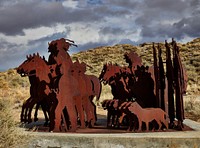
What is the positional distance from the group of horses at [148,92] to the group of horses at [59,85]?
0.77 m

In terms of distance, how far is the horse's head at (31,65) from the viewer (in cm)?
1039

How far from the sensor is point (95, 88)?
39.3 ft

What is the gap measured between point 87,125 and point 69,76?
166cm

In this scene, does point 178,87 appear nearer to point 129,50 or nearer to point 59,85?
point 59,85

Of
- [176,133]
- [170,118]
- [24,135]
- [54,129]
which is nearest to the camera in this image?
[24,135]

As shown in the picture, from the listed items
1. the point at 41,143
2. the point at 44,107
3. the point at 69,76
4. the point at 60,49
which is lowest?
the point at 41,143

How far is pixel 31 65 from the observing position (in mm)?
10445

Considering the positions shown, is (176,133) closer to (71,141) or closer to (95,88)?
(71,141)

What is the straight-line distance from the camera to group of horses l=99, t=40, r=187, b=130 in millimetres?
10242

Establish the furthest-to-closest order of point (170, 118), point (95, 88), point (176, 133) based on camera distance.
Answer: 1. point (95, 88)
2. point (170, 118)
3. point (176, 133)

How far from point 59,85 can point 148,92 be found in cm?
241

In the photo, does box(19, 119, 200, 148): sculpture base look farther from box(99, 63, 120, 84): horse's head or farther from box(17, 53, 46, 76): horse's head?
box(99, 63, 120, 84): horse's head

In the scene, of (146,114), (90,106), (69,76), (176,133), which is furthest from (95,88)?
(176,133)

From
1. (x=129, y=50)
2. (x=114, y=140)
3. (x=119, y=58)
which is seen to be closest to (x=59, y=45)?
(x=114, y=140)
